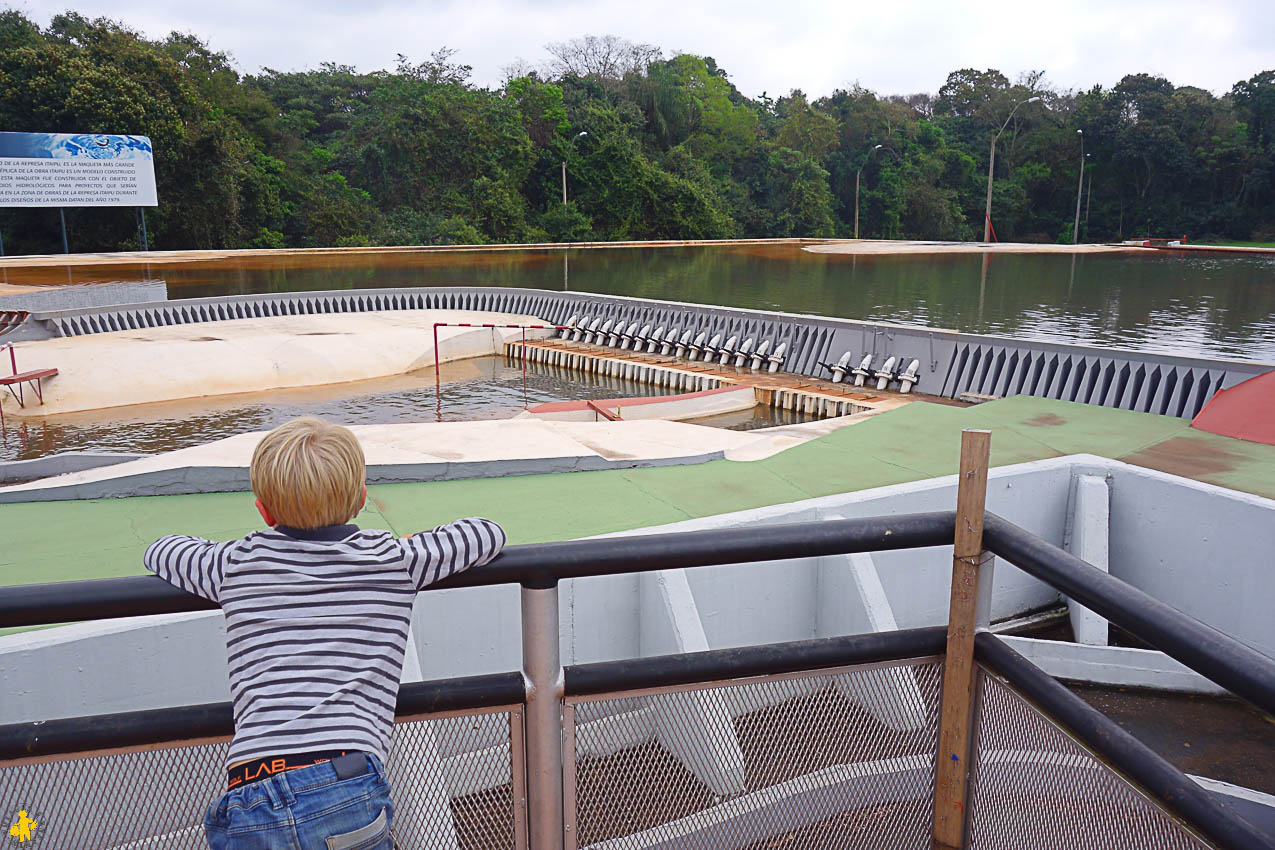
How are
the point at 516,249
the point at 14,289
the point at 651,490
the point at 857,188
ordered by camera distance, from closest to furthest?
the point at 651,490, the point at 14,289, the point at 516,249, the point at 857,188

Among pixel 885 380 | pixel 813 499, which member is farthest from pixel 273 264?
pixel 813 499

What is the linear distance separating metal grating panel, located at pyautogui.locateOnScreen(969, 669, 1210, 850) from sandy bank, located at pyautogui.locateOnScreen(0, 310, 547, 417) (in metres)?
16.8

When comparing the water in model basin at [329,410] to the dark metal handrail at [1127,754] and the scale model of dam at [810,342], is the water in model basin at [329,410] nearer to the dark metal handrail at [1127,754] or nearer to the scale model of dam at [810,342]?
the scale model of dam at [810,342]

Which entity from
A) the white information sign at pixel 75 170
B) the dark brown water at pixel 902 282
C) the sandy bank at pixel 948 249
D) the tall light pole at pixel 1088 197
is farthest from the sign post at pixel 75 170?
the tall light pole at pixel 1088 197

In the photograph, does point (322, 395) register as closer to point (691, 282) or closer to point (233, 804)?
point (233, 804)

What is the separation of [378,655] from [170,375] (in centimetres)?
1716

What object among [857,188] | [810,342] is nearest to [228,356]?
[810,342]

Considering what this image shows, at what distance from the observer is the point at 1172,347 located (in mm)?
18594

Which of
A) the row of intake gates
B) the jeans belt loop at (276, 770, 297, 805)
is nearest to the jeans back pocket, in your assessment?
the jeans belt loop at (276, 770, 297, 805)

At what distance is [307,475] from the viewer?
67.4 inches

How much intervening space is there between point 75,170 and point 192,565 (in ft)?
133

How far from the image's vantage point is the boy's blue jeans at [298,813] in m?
1.63

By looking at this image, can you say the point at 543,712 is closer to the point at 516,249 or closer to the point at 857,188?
the point at 516,249

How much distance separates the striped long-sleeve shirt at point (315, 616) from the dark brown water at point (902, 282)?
17.5m
